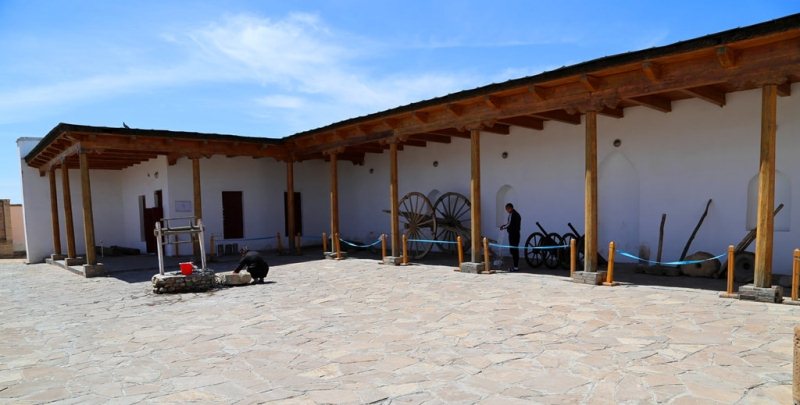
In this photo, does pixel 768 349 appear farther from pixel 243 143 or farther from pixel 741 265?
pixel 243 143

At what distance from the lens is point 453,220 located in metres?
15.3

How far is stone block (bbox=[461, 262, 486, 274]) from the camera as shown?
1145 cm

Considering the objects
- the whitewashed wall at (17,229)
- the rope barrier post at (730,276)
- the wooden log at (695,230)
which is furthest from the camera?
the whitewashed wall at (17,229)

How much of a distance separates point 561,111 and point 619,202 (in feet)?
8.73

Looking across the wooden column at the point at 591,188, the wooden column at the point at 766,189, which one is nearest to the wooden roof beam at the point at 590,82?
the wooden column at the point at 591,188

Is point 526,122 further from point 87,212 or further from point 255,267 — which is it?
point 87,212

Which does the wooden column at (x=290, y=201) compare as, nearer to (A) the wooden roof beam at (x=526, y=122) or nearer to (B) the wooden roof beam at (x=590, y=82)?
(A) the wooden roof beam at (x=526, y=122)

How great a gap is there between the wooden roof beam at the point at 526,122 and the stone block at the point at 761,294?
6.17m

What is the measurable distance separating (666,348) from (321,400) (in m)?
3.70

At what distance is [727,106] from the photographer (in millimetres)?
10234

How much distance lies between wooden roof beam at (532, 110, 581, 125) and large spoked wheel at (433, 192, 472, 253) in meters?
A: 3.97

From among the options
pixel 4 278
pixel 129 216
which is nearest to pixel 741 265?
pixel 4 278

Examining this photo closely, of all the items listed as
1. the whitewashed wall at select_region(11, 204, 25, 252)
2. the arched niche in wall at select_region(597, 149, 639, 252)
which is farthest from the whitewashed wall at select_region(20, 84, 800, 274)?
the whitewashed wall at select_region(11, 204, 25, 252)

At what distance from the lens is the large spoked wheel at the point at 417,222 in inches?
607
